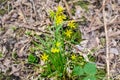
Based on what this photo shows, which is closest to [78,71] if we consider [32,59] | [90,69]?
[90,69]

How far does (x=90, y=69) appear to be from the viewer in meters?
2.92

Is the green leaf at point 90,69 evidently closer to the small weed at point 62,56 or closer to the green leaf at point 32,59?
the small weed at point 62,56

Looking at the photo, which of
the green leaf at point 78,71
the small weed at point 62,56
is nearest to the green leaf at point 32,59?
the small weed at point 62,56

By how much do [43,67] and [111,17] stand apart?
0.91 meters

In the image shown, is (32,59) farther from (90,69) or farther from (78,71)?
(90,69)

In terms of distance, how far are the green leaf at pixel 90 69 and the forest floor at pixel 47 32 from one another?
0.19 meters

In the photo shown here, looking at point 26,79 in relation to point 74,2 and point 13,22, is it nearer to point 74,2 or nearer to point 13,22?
point 13,22

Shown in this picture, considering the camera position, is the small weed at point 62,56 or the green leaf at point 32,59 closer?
the small weed at point 62,56

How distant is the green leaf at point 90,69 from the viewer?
291 centimetres

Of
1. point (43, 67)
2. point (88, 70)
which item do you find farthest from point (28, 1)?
→ point (88, 70)

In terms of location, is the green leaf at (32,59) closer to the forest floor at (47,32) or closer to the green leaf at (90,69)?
the forest floor at (47,32)

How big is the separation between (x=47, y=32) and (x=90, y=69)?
727 mm

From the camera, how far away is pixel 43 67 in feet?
10.4

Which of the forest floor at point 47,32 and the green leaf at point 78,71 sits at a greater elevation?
the forest floor at point 47,32
